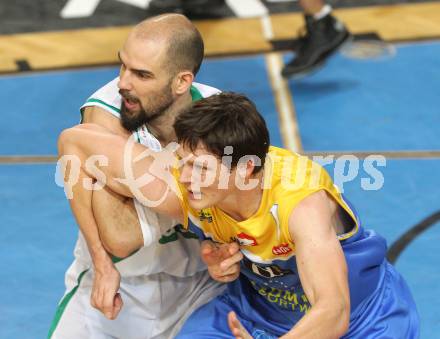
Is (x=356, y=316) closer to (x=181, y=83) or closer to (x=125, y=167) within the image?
(x=125, y=167)

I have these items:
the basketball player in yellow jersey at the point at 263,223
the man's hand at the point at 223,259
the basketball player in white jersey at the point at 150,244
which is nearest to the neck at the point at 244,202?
the basketball player in yellow jersey at the point at 263,223

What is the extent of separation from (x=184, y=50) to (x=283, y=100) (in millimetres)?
2683

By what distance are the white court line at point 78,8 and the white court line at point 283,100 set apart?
1511 millimetres

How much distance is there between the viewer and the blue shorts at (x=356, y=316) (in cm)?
331

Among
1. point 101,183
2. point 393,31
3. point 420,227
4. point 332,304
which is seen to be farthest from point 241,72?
point 332,304

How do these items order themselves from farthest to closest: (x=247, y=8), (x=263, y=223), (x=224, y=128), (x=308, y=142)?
1. (x=247, y=8)
2. (x=308, y=142)
3. (x=263, y=223)
4. (x=224, y=128)

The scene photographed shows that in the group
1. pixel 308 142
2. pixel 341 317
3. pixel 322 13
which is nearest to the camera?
pixel 341 317

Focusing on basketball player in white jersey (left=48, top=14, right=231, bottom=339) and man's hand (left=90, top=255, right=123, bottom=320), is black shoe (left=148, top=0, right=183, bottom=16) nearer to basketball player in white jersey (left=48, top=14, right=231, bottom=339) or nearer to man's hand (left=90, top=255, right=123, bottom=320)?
basketball player in white jersey (left=48, top=14, right=231, bottom=339)

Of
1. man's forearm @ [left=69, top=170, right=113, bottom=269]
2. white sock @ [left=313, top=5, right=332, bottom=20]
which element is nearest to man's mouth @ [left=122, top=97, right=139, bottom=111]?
man's forearm @ [left=69, top=170, right=113, bottom=269]

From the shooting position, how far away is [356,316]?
3.32m

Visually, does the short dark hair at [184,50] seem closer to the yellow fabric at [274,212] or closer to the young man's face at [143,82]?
the young man's face at [143,82]

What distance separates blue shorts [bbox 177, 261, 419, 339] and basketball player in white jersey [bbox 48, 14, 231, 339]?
155 mm

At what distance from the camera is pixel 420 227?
4.95 meters

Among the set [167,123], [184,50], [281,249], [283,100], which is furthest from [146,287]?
[283,100]
